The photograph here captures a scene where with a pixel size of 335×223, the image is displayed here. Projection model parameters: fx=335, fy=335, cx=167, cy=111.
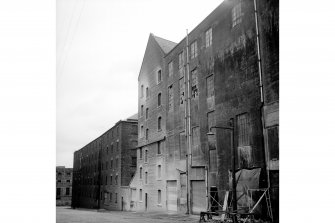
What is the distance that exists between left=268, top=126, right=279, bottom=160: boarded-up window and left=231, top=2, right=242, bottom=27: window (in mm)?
5420

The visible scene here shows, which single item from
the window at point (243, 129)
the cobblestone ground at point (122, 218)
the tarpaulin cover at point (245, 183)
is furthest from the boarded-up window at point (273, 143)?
the cobblestone ground at point (122, 218)

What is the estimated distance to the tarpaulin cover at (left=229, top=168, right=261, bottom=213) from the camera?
1324cm

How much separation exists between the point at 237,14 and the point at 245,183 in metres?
7.49

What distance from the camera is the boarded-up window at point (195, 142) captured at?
61.7ft

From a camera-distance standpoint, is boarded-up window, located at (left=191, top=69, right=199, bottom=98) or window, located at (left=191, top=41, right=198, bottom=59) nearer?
boarded-up window, located at (left=191, top=69, right=199, bottom=98)

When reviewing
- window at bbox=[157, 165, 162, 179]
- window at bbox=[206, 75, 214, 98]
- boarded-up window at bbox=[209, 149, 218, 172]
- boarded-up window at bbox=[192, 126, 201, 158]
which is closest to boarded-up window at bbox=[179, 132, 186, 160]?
boarded-up window at bbox=[192, 126, 201, 158]

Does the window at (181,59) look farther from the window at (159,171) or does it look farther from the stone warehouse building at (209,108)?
the window at (159,171)

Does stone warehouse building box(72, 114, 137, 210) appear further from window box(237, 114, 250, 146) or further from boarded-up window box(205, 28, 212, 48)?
window box(237, 114, 250, 146)

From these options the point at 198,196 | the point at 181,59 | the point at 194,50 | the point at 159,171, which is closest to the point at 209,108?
the point at 194,50

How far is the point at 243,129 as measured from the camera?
1416 centimetres

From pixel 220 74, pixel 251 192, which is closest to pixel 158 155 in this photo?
pixel 220 74

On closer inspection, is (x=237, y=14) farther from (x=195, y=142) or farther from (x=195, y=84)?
(x=195, y=142)

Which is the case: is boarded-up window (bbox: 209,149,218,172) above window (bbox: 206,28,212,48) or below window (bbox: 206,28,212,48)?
below
